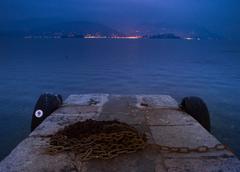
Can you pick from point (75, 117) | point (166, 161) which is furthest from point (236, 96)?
point (166, 161)

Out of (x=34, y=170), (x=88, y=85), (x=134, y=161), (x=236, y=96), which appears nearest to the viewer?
(x=34, y=170)

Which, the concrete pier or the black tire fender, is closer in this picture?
the concrete pier

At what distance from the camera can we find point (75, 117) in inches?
280

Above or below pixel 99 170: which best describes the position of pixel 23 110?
below

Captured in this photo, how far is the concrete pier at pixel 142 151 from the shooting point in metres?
4.36

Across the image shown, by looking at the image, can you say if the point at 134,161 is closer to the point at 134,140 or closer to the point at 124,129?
the point at 134,140

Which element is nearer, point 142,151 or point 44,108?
point 142,151

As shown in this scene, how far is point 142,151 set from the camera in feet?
16.1

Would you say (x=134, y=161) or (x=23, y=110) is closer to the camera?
(x=134, y=161)

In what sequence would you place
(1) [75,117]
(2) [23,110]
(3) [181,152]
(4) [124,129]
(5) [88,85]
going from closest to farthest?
(3) [181,152] → (4) [124,129] → (1) [75,117] → (2) [23,110] → (5) [88,85]

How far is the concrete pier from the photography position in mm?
4355

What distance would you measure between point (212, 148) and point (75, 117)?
3.28 meters

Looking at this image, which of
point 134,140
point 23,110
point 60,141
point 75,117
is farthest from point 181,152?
point 23,110

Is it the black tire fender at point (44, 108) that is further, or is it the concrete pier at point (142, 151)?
the black tire fender at point (44, 108)
